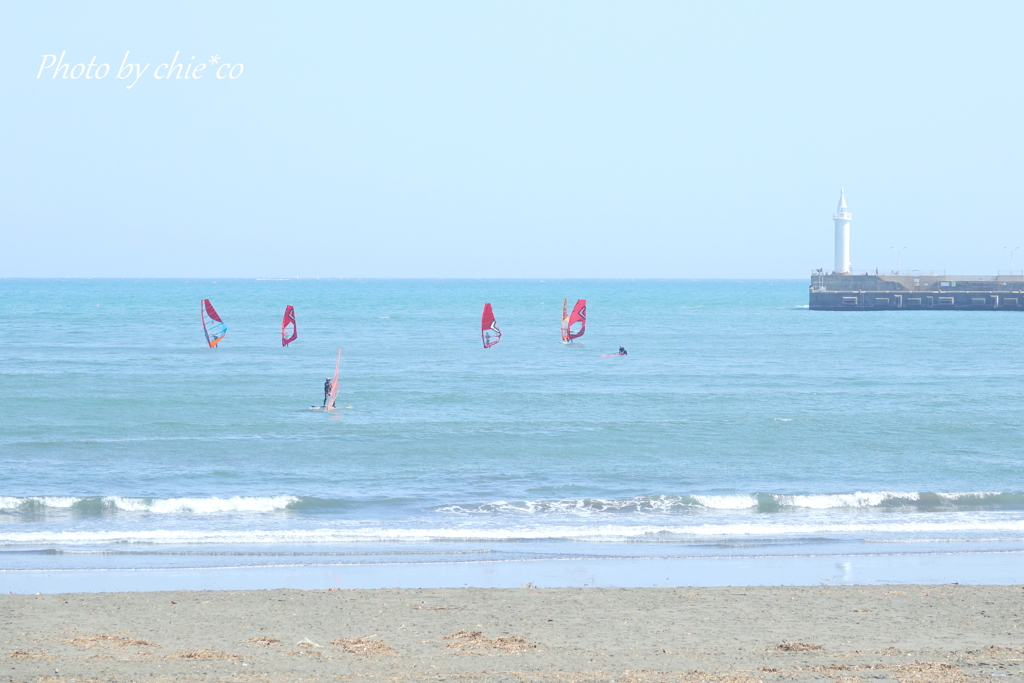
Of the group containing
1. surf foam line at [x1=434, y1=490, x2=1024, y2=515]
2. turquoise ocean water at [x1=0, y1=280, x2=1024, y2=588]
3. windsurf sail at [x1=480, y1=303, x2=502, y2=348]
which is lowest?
surf foam line at [x1=434, y1=490, x2=1024, y2=515]

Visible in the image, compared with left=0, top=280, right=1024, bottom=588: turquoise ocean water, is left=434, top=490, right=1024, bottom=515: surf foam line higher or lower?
lower

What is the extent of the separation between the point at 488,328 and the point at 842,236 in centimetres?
6365

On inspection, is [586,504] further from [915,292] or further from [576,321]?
[915,292]

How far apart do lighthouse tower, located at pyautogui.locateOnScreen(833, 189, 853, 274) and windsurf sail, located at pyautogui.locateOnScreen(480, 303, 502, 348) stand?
188 feet

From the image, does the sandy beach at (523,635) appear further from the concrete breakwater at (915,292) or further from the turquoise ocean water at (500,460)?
the concrete breakwater at (915,292)

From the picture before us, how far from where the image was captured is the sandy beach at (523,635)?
771cm

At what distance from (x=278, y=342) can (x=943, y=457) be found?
41.5 m

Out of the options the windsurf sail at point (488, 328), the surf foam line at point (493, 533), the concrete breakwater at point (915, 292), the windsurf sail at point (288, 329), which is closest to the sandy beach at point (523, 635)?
the surf foam line at point (493, 533)

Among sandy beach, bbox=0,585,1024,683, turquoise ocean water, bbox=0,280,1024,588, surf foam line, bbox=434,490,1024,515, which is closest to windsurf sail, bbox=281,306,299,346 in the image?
turquoise ocean water, bbox=0,280,1024,588

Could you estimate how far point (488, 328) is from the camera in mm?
48750

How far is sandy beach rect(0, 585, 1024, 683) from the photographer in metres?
7.71

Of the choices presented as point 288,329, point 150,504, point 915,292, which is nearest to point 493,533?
point 150,504

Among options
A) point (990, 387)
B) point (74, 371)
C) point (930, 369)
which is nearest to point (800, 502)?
point (990, 387)

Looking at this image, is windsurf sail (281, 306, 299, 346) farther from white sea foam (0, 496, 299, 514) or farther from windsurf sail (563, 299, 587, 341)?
A: white sea foam (0, 496, 299, 514)
